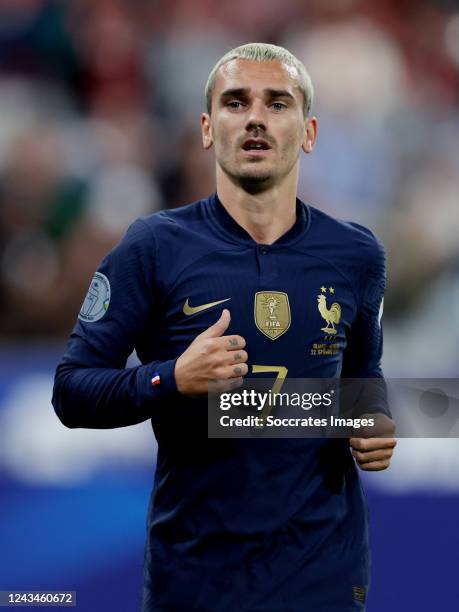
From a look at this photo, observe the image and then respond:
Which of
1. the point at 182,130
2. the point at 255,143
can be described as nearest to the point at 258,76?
the point at 255,143

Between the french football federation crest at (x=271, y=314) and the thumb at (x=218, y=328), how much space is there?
17 centimetres

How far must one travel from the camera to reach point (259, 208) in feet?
9.57

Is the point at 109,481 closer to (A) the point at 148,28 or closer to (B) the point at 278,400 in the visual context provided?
(B) the point at 278,400

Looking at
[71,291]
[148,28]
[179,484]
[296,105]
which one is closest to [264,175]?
[296,105]

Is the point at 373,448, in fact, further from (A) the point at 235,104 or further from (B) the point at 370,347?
(A) the point at 235,104

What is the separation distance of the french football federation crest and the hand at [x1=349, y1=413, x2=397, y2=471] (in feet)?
1.14

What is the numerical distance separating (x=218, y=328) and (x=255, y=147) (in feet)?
1.77

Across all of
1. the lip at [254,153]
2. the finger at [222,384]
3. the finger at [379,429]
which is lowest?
the finger at [379,429]

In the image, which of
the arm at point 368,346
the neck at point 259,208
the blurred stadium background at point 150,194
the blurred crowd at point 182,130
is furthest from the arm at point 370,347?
Result: the blurred crowd at point 182,130

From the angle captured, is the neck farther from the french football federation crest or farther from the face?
the french football federation crest

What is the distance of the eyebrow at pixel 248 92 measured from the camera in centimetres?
285

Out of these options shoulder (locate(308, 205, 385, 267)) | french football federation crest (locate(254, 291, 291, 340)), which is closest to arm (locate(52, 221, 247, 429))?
french football federation crest (locate(254, 291, 291, 340))

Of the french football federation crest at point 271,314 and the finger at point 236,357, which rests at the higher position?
the french football federation crest at point 271,314

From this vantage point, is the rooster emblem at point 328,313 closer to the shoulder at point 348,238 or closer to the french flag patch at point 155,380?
the shoulder at point 348,238
